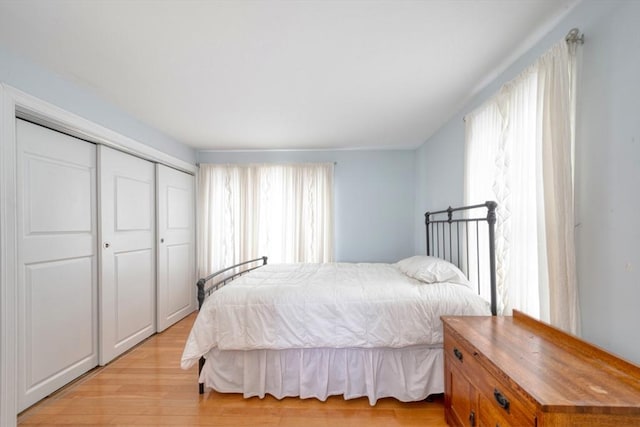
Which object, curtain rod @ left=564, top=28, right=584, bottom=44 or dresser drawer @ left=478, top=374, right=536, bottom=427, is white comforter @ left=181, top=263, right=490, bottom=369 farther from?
curtain rod @ left=564, top=28, right=584, bottom=44

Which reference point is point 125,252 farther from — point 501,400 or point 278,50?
point 501,400

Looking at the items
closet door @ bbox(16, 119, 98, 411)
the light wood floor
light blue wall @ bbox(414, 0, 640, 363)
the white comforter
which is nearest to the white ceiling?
light blue wall @ bbox(414, 0, 640, 363)

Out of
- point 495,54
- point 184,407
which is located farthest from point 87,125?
point 495,54

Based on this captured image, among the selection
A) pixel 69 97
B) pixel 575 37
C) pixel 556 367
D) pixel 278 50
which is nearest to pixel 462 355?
pixel 556 367

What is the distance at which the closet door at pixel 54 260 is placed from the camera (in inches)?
67.7

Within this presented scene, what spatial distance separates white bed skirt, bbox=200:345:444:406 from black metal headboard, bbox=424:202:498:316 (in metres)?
0.66

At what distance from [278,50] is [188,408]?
248 cm

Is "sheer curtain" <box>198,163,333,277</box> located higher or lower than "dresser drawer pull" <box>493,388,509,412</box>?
higher

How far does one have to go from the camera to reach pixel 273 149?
12.3 ft

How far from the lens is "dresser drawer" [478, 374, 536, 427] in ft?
2.88

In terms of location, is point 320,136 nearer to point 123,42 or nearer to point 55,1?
point 123,42

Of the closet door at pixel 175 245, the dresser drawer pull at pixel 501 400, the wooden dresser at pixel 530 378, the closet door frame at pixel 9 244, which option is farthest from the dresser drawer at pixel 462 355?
the closet door at pixel 175 245

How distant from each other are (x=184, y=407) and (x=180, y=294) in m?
1.90

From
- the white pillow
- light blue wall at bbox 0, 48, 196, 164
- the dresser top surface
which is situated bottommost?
the dresser top surface
